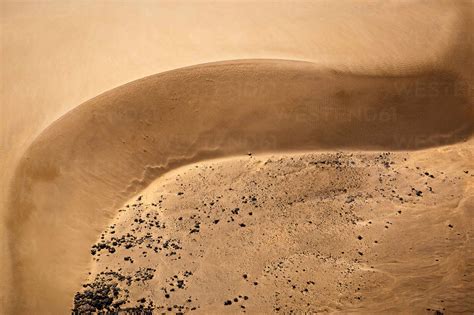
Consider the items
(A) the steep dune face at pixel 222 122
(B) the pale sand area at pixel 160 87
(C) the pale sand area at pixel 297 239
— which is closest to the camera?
(C) the pale sand area at pixel 297 239

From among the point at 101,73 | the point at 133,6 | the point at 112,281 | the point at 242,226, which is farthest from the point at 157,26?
the point at 112,281

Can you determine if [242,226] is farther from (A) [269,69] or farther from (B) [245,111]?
(A) [269,69]

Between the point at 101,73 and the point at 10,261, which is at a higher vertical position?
the point at 101,73

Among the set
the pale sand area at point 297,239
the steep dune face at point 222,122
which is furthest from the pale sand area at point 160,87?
the pale sand area at point 297,239

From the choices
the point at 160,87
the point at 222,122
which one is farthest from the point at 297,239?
the point at 160,87

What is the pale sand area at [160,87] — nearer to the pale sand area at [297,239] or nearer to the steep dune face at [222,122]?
the steep dune face at [222,122]

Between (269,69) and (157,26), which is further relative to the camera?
(157,26)

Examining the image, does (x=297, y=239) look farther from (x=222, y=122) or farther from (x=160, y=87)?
(x=160, y=87)
